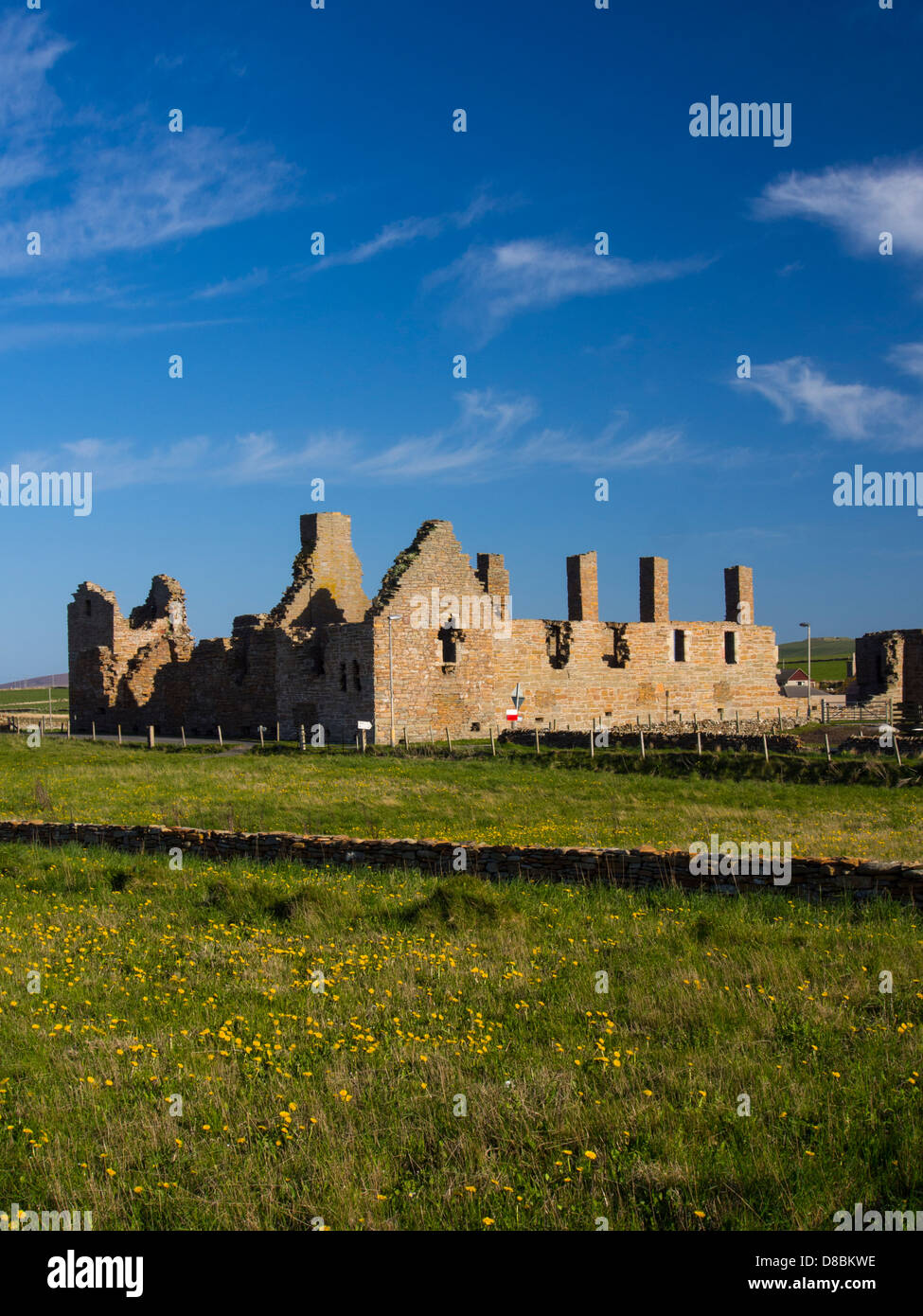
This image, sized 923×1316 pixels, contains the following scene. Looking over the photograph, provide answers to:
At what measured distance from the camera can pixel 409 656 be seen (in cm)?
3466

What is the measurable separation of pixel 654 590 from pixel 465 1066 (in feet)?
124

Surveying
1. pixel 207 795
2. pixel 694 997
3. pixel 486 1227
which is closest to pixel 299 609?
pixel 207 795

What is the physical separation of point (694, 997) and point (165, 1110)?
4.15m

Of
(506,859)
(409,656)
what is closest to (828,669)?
(409,656)

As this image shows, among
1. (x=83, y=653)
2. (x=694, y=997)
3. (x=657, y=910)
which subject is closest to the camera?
(x=694, y=997)

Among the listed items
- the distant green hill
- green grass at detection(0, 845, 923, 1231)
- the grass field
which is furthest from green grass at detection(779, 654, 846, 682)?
green grass at detection(0, 845, 923, 1231)

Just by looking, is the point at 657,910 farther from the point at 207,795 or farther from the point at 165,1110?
the point at 207,795

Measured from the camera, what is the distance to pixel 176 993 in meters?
8.24

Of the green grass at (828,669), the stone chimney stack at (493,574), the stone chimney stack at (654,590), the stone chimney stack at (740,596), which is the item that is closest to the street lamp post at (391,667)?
the stone chimney stack at (493,574)

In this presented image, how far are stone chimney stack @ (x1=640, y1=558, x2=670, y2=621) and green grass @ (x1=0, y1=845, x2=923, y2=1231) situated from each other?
3284cm

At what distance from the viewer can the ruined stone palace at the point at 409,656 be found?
35.0 meters

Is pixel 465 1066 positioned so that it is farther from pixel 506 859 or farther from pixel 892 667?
pixel 892 667

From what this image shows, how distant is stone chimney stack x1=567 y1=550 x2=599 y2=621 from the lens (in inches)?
1622
